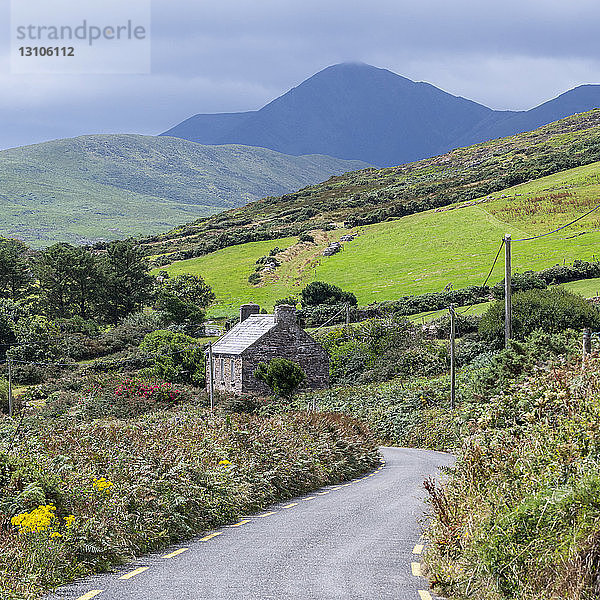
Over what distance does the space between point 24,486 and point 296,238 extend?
9454cm

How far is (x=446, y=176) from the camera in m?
150

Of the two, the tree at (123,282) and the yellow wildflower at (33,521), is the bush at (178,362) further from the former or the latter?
the yellow wildflower at (33,521)

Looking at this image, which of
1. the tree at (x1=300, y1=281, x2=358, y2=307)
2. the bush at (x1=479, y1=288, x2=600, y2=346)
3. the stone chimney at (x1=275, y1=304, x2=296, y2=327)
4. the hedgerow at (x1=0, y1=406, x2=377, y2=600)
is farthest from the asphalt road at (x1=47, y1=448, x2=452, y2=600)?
the tree at (x1=300, y1=281, x2=358, y2=307)

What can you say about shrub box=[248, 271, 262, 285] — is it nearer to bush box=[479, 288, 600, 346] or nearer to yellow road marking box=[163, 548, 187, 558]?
bush box=[479, 288, 600, 346]

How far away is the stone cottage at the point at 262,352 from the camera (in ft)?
150

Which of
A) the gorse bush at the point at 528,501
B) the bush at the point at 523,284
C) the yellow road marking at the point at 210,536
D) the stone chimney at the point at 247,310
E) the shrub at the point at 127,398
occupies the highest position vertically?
the gorse bush at the point at 528,501

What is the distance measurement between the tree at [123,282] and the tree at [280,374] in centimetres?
3916

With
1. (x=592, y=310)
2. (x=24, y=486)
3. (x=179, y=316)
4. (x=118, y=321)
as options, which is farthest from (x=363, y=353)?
(x=24, y=486)

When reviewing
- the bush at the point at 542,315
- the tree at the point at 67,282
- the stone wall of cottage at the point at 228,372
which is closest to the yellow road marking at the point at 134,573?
the stone wall of cottage at the point at 228,372

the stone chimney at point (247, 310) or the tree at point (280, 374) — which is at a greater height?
the stone chimney at point (247, 310)

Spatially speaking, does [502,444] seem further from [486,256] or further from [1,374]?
[486,256]

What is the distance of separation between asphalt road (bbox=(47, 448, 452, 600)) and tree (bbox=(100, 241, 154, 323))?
223 feet

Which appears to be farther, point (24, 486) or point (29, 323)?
point (29, 323)

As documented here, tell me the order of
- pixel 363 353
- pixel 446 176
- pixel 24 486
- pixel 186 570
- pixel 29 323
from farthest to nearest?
1. pixel 446 176
2. pixel 29 323
3. pixel 363 353
4. pixel 24 486
5. pixel 186 570
